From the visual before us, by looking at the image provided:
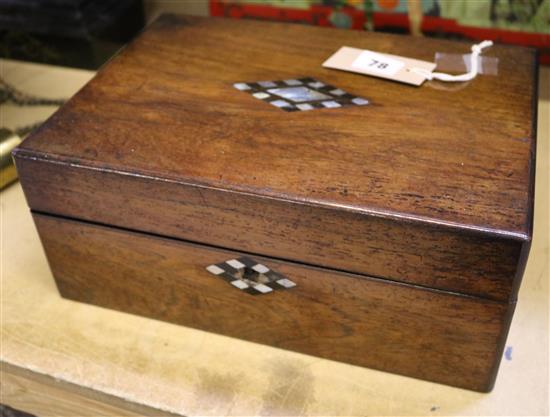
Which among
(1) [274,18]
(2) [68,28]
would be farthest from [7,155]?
(1) [274,18]

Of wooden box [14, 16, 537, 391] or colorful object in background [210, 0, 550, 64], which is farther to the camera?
colorful object in background [210, 0, 550, 64]

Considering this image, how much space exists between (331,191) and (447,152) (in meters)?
0.15

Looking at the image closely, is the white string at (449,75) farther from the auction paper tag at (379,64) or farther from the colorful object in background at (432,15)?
the colorful object in background at (432,15)

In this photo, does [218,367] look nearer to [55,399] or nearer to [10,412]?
[55,399]

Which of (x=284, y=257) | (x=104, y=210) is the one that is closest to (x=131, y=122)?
(x=104, y=210)

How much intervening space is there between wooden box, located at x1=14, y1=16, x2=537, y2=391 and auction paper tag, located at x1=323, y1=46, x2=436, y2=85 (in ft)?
0.05

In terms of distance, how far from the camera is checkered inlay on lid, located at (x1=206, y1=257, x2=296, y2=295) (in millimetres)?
800

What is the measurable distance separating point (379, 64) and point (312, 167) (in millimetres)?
259

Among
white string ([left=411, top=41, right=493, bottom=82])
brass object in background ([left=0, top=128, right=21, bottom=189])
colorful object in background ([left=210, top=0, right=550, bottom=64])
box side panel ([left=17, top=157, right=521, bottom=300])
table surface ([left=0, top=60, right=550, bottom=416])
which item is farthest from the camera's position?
colorful object in background ([left=210, top=0, right=550, bottom=64])

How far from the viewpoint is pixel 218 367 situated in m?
0.86

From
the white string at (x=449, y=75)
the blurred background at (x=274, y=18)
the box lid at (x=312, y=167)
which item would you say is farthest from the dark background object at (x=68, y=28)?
the white string at (x=449, y=75)

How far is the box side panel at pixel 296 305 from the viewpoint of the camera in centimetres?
76

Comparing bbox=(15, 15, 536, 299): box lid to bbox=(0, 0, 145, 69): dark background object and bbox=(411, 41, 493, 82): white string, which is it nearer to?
bbox=(411, 41, 493, 82): white string

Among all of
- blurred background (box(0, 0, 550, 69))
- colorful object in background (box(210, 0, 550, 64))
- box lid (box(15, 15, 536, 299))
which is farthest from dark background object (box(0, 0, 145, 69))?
box lid (box(15, 15, 536, 299))
